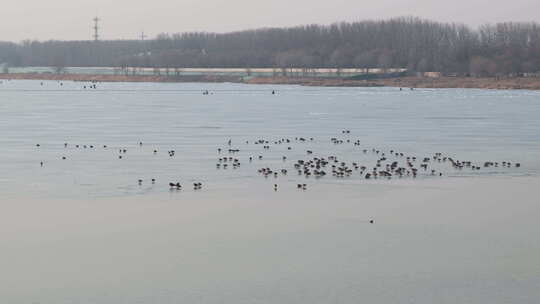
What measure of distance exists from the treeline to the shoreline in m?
10.5

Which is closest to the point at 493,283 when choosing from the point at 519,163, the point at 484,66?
the point at 519,163

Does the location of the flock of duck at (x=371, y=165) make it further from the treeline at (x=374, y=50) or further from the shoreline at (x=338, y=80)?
the treeline at (x=374, y=50)

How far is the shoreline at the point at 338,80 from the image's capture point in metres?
108

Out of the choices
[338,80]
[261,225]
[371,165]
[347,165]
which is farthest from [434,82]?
[261,225]

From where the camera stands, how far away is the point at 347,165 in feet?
77.5

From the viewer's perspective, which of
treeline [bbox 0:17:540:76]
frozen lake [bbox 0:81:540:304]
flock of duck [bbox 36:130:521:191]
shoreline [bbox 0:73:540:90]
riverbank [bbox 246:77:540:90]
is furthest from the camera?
treeline [bbox 0:17:540:76]

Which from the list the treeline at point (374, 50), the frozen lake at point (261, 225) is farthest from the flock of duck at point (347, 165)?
the treeline at point (374, 50)

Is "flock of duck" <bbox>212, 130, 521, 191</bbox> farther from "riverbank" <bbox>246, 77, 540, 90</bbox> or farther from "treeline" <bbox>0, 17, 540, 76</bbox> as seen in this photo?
"treeline" <bbox>0, 17, 540, 76</bbox>

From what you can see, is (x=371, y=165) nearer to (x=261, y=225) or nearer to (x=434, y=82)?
(x=261, y=225)

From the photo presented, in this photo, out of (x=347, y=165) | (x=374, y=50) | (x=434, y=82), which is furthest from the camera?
(x=374, y=50)

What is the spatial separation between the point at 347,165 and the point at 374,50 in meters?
133

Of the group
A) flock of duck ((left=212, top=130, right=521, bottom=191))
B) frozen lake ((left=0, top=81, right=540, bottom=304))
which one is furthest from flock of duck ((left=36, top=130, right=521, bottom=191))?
frozen lake ((left=0, top=81, right=540, bottom=304))

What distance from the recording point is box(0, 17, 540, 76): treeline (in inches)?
5438

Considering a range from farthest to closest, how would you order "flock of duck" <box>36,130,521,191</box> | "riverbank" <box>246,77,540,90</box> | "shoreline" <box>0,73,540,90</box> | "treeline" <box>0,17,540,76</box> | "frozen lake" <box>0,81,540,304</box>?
1. "treeline" <box>0,17,540,76</box>
2. "shoreline" <box>0,73,540,90</box>
3. "riverbank" <box>246,77,540,90</box>
4. "flock of duck" <box>36,130,521,191</box>
5. "frozen lake" <box>0,81,540,304</box>
